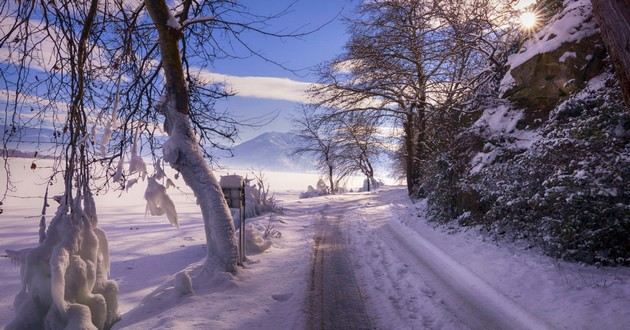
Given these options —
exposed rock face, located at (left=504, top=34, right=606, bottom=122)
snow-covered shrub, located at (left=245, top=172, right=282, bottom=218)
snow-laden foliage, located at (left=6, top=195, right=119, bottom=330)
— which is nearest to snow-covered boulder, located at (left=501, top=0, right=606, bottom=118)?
exposed rock face, located at (left=504, top=34, right=606, bottom=122)

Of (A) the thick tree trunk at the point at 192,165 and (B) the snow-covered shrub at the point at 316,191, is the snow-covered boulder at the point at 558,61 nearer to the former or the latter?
(A) the thick tree trunk at the point at 192,165

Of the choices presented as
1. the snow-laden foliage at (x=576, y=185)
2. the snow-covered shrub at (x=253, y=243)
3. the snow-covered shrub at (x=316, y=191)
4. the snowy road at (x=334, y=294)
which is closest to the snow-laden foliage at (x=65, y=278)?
the snowy road at (x=334, y=294)

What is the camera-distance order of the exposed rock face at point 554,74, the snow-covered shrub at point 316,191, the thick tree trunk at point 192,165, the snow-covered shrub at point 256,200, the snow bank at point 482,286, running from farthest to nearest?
the snow-covered shrub at point 316,191, the snow-covered shrub at point 256,200, the exposed rock face at point 554,74, the thick tree trunk at point 192,165, the snow bank at point 482,286

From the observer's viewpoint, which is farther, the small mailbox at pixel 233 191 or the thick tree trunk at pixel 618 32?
the small mailbox at pixel 233 191

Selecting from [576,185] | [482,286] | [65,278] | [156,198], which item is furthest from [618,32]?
[65,278]

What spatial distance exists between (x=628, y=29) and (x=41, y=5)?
5247mm

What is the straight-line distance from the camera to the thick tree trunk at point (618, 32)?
114 inches

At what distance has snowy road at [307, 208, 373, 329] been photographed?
440cm

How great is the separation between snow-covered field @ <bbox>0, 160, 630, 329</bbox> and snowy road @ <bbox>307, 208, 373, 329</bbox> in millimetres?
161

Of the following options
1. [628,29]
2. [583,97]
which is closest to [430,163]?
[583,97]

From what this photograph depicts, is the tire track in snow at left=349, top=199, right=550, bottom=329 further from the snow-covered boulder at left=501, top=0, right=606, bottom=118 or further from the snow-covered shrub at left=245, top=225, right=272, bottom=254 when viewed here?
the snow-covered boulder at left=501, top=0, right=606, bottom=118

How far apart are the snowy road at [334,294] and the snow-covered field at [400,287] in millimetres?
161

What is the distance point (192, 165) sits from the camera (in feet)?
19.9

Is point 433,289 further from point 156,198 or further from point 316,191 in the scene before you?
point 316,191
